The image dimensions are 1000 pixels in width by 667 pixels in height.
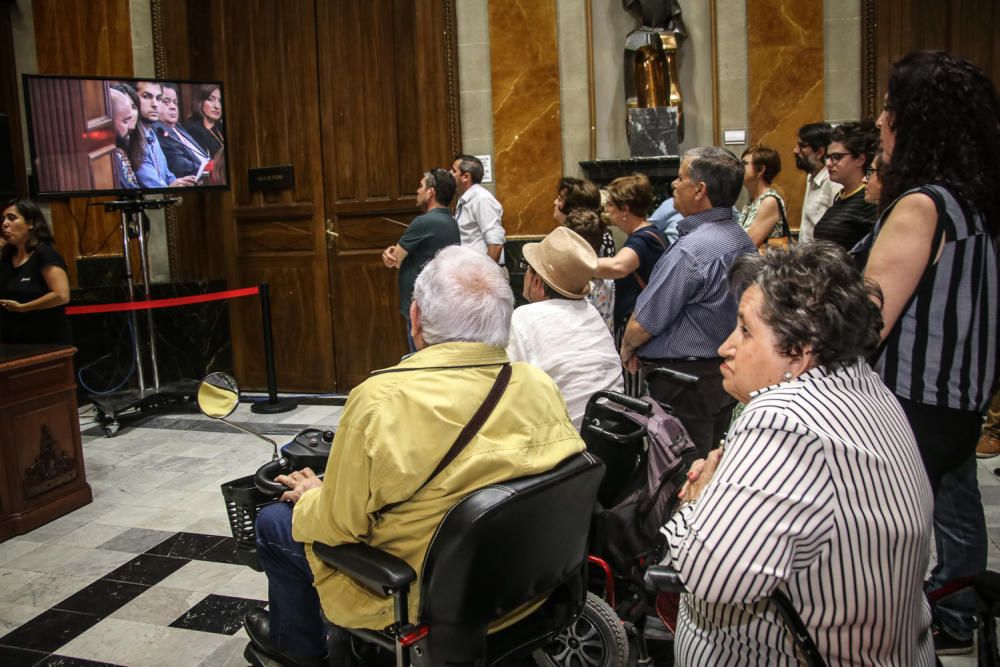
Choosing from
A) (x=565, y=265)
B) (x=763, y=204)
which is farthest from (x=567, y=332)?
(x=763, y=204)

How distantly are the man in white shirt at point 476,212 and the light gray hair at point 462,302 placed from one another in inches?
144

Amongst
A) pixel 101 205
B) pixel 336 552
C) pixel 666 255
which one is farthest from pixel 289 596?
pixel 101 205

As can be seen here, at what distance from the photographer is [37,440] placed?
3.86 m

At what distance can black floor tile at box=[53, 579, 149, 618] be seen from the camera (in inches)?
118

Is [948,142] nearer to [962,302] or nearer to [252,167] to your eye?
[962,302]

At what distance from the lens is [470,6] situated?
19.3 feet

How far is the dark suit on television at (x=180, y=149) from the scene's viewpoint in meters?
5.77

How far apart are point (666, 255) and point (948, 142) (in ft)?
3.77

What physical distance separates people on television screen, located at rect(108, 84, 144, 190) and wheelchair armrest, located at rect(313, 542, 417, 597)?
15.1 ft

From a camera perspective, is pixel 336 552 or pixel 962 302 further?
pixel 962 302

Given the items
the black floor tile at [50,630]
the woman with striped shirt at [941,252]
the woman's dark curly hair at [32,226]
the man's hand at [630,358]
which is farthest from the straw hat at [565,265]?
the woman's dark curly hair at [32,226]

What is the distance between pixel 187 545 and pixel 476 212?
9.48 feet

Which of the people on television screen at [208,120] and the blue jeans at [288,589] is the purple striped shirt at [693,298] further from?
the people on television screen at [208,120]

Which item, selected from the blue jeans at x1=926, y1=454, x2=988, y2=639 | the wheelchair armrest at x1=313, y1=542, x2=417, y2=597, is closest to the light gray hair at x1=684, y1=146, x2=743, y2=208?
the blue jeans at x1=926, y1=454, x2=988, y2=639
